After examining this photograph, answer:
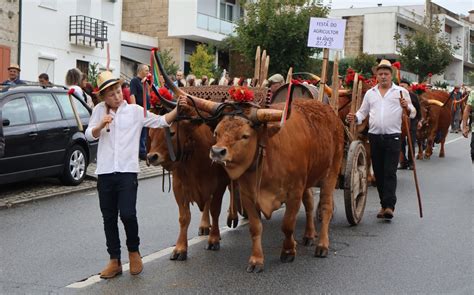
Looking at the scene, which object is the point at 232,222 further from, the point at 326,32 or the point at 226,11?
the point at 226,11

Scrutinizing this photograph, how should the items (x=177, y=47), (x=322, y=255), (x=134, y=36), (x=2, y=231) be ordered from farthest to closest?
(x=177, y=47)
(x=134, y=36)
(x=2, y=231)
(x=322, y=255)

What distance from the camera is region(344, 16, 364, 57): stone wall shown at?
51844mm

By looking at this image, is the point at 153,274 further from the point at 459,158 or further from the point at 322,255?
the point at 459,158

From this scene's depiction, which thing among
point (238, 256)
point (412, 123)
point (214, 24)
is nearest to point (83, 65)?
point (214, 24)

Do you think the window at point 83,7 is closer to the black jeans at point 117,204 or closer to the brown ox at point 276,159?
the brown ox at point 276,159

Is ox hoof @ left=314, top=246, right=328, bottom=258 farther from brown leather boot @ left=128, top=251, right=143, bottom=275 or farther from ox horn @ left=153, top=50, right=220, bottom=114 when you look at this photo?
ox horn @ left=153, top=50, right=220, bottom=114

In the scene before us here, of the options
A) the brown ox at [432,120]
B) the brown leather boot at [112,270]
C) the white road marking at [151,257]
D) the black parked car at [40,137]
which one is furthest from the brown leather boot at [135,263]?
the brown ox at [432,120]

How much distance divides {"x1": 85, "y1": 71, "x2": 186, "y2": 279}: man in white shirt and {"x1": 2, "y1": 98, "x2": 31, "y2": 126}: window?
4.99m

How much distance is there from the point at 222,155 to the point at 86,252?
2468 mm

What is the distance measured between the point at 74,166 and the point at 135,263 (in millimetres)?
6095

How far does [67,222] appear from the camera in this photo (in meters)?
8.77

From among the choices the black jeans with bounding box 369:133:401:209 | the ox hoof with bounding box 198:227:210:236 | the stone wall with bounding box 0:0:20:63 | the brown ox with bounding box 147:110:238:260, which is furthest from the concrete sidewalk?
the stone wall with bounding box 0:0:20:63

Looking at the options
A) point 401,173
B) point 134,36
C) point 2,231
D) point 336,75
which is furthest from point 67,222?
point 134,36

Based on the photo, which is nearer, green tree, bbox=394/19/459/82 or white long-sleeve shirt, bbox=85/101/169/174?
white long-sleeve shirt, bbox=85/101/169/174
